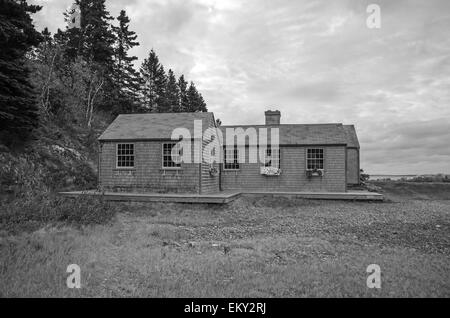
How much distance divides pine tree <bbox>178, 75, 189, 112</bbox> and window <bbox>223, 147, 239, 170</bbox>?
2890cm

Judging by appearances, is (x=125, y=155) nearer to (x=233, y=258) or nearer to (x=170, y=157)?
(x=170, y=157)

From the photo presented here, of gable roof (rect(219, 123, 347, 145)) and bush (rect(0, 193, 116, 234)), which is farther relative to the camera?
gable roof (rect(219, 123, 347, 145))

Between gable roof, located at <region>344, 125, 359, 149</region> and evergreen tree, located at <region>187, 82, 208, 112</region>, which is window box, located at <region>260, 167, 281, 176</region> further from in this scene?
evergreen tree, located at <region>187, 82, 208, 112</region>

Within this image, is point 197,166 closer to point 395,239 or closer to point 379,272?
point 395,239

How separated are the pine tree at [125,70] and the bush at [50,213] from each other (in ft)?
88.0

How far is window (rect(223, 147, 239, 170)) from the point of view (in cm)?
2164

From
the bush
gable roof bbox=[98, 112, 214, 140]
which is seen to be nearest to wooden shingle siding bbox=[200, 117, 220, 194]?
gable roof bbox=[98, 112, 214, 140]

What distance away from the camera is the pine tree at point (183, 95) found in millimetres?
50844

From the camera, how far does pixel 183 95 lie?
5288cm

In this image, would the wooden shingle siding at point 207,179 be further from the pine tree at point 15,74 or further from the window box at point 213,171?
the pine tree at point 15,74

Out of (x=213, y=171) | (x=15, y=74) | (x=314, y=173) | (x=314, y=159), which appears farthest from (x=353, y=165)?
(x=15, y=74)

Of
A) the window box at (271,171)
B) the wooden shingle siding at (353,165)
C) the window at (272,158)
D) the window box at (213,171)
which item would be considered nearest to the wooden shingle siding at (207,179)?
the window box at (213,171)

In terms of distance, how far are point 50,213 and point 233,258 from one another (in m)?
5.74
